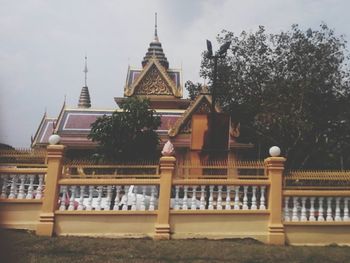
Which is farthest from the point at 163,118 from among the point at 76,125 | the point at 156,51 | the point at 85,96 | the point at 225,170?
the point at 85,96

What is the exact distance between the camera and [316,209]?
27.4 feet

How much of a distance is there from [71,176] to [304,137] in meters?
14.8

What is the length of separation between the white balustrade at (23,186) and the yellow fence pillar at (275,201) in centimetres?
376

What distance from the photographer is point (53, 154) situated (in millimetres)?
8078

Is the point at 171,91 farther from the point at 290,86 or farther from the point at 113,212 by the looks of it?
the point at 113,212

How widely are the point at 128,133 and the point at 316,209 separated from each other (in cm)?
686

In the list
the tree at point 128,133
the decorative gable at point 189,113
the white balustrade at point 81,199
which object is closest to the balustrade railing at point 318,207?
the white balustrade at point 81,199

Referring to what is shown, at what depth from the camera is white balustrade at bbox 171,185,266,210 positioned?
8.13 metres

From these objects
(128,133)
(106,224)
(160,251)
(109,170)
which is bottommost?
(160,251)

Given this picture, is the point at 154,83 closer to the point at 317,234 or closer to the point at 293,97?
the point at 293,97

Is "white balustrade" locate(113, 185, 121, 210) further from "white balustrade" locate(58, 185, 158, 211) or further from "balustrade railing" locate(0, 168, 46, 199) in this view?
"balustrade railing" locate(0, 168, 46, 199)

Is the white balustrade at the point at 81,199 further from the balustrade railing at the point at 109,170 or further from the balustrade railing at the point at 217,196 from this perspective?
the balustrade railing at the point at 217,196

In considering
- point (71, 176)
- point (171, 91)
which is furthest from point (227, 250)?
point (171, 91)

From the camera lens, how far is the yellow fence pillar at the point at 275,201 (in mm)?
8023
